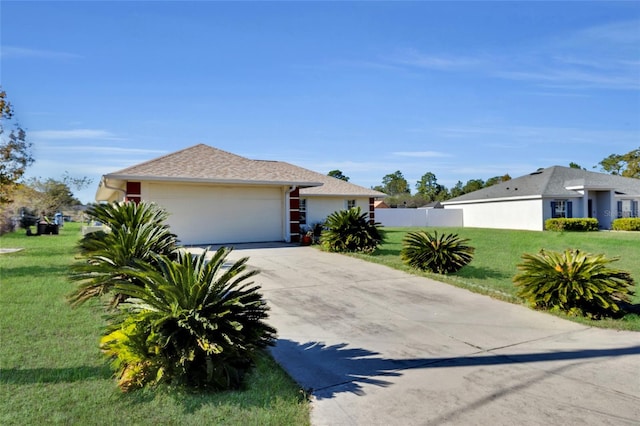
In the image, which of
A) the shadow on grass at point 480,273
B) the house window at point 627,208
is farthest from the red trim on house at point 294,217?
the house window at point 627,208

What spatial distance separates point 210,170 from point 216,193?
1.01m

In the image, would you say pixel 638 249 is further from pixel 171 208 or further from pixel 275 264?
pixel 171 208

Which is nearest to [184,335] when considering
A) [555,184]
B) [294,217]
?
[294,217]

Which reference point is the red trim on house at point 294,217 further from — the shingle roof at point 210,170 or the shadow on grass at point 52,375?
the shadow on grass at point 52,375

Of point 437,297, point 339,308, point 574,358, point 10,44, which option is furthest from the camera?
point 10,44

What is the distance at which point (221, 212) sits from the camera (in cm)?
1634

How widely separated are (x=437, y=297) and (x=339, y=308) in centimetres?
221

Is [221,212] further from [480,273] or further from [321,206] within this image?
→ [480,273]

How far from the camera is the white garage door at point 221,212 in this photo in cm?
1555

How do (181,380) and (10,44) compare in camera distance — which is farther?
(10,44)

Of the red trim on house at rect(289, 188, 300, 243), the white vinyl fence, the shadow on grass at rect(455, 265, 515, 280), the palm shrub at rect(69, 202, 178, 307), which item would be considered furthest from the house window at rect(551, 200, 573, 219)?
the palm shrub at rect(69, 202, 178, 307)

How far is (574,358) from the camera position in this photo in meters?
4.52

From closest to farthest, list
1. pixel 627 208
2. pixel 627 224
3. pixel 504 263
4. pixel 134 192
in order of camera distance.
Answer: pixel 504 263, pixel 134 192, pixel 627 224, pixel 627 208

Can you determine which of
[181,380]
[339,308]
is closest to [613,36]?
[339,308]
